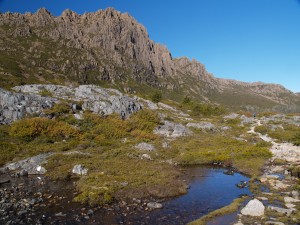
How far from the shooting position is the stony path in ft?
65.7

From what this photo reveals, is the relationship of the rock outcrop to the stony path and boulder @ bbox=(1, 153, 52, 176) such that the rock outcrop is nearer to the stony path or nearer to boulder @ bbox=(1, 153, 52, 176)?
boulder @ bbox=(1, 153, 52, 176)

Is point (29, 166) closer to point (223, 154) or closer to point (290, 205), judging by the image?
point (223, 154)

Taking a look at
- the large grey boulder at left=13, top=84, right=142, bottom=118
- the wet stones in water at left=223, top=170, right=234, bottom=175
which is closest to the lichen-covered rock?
the wet stones in water at left=223, top=170, right=234, bottom=175

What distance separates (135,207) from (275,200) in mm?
12241

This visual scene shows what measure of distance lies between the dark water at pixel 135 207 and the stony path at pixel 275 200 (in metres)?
2.70

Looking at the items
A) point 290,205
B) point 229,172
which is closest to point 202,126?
point 229,172

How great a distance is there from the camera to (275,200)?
24.2 meters

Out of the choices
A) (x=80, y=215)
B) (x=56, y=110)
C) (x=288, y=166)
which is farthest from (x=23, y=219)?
(x=56, y=110)

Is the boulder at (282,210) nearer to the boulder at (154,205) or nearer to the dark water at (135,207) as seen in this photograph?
the dark water at (135,207)

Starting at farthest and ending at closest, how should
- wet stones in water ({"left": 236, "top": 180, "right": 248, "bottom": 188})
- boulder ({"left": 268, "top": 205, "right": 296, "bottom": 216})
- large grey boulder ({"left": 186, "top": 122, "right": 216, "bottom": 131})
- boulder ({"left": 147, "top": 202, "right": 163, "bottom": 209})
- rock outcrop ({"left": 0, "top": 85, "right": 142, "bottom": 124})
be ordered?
1. large grey boulder ({"left": 186, "top": 122, "right": 216, "bottom": 131})
2. rock outcrop ({"left": 0, "top": 85, "right": 142, "bottom": 124})
3. wet stones in water ({"left": 236, "top": 180, "right": 248, "bottom": 188})
4. boulder ({"left": 147, "top": 202, "right": 163, "bottom": 209})
5. boulder ({"left": 268, "top": 205, "right": 296, "bottom": 216})

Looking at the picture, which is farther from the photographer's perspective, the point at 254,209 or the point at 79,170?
the point at 79,170

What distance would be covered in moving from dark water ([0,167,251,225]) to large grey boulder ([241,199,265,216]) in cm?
288

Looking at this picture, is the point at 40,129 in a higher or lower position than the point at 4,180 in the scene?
higher

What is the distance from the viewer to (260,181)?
102ft
